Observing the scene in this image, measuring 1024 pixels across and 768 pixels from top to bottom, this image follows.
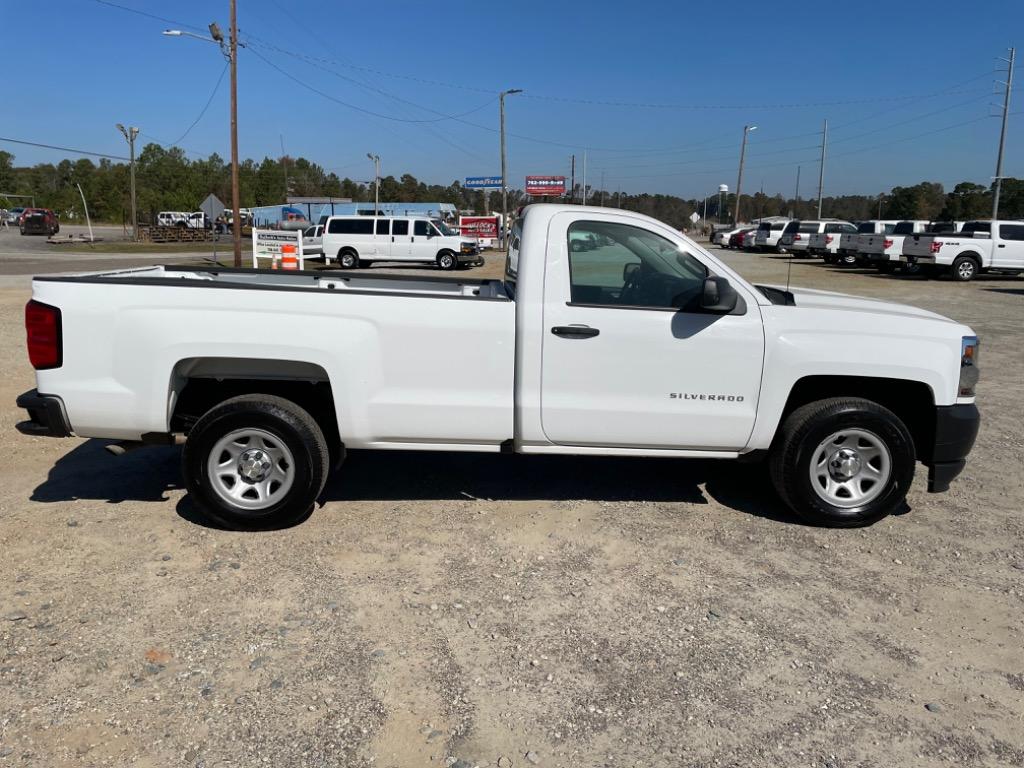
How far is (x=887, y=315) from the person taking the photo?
4.77 meters

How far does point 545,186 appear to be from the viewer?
68625 mm

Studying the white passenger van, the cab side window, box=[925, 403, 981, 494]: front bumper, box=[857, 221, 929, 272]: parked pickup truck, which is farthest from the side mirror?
the white passenger van

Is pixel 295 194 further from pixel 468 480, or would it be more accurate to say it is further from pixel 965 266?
pixel 468 480

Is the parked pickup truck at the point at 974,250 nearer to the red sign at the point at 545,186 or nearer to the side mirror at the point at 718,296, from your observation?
the side mirror at the point at 718,296

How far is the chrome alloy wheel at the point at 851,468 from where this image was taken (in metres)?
4.76

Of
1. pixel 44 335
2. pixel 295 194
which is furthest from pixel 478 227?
pixel 295 194

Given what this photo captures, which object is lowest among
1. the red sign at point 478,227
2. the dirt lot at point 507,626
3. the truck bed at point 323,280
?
the dirt lot at point 507,626

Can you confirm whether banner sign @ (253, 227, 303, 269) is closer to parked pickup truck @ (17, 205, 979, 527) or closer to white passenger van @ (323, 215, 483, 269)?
white passenger van @ (323, 215, 483, 269)

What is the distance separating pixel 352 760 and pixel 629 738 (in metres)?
1.00

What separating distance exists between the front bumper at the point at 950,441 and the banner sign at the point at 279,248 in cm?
1646

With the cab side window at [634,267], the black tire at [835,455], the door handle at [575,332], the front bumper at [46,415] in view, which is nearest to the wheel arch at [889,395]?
the black tire at [835,455]

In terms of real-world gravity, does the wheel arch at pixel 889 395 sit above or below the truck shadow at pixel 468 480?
above

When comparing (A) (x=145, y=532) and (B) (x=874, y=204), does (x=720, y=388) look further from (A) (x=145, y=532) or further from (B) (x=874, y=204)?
(B) (x=874, y=204)

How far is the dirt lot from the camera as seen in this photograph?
291 cm
